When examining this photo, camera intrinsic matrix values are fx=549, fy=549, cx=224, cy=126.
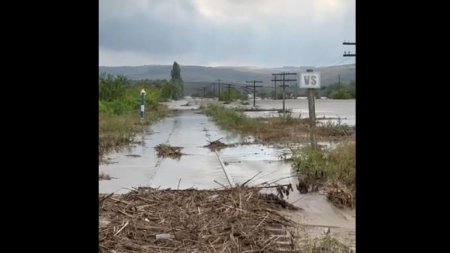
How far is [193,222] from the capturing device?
13.9 ft

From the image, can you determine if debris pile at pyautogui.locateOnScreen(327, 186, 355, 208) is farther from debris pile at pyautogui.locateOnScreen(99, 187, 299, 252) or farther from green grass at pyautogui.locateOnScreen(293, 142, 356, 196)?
debris pile at pyautogui.locateOnScreen(99, 187, 299, 252)

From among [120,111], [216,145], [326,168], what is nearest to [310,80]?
[326,168]

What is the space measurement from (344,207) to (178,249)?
6.69 feet

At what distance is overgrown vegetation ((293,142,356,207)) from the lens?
523cm

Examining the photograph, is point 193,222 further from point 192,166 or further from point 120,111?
point 120,111

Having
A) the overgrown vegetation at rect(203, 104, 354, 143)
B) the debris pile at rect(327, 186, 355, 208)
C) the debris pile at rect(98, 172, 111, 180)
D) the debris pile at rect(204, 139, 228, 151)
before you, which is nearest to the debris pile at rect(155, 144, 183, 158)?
the debris pile at rect(204, 139, 228, 151)

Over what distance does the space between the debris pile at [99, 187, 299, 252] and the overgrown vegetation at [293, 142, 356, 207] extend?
642mm

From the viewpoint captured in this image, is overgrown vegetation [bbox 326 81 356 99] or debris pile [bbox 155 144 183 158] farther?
overgrown vegetation [bbox 326 81 356 99]

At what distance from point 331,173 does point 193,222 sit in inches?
88.8

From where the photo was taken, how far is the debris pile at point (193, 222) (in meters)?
3.72

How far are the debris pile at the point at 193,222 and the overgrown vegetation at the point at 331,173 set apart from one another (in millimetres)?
642
